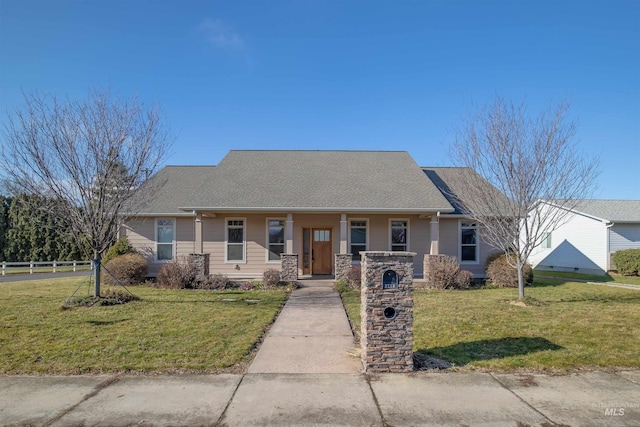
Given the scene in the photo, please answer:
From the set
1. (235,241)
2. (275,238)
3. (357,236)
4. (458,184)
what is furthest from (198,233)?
(458,184)

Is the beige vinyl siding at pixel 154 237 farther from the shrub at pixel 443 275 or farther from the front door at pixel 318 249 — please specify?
the shrub at pixel 443 275

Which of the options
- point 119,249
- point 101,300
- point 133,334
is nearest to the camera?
point 133,334

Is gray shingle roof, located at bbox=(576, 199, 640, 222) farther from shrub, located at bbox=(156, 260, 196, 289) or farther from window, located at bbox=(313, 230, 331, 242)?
shrub, located at bbox=(156, 260, 196, 289)

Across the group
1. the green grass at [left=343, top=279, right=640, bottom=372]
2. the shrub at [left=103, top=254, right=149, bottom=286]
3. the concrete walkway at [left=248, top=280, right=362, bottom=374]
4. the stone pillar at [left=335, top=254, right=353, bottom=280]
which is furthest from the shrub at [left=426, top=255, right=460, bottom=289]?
the shrub at [left=103, top=254, right=149, bottom=286]

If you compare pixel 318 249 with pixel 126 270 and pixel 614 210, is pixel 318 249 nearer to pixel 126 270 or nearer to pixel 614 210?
pixel 126 270

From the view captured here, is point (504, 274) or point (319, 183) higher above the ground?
point (319, 183)

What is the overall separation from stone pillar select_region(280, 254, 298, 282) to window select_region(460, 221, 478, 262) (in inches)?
293

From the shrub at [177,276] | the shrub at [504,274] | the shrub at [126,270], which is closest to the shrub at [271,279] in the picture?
the shrub at [177,276]

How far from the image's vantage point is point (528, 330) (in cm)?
717

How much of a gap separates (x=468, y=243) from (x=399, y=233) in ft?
10.1

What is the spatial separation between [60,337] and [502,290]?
12.8 meters

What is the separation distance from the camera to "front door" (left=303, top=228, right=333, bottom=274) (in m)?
15.5

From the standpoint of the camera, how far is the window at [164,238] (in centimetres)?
1566

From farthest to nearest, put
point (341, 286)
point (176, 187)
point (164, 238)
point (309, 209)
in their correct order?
point (176, 187), point (164, 238), point (309, 209), point (341, 286)
